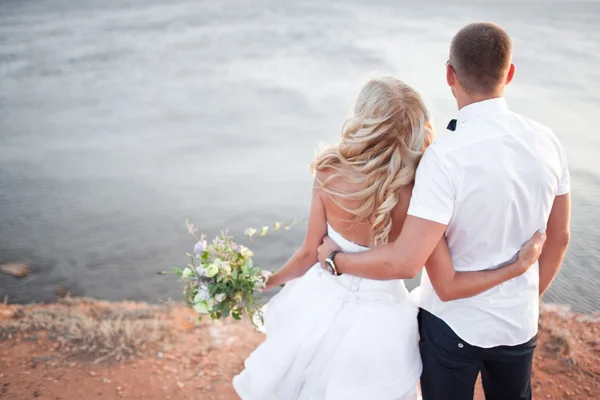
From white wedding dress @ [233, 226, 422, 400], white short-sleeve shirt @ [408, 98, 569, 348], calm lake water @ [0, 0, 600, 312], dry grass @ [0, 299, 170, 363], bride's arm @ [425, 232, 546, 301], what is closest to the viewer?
white short-sleeve shirt @ [408, 98, 569, 348]

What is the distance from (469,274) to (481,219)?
24 cm

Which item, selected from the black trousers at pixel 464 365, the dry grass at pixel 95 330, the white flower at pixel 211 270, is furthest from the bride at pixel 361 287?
the dry grass at pixel 95 330

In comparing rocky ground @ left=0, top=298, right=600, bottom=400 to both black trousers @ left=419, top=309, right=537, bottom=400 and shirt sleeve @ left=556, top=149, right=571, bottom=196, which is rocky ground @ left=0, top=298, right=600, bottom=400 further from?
shirt sleeve @ left=556, top=149, right=571, bottom=196

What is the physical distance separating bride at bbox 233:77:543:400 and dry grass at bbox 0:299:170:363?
1.69 meters

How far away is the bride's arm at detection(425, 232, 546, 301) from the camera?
6.64 feet

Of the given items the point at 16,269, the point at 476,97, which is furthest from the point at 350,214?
the point at 16,269

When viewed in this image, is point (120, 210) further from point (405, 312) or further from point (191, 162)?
point (405, 312)

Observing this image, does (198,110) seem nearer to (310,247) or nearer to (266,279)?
(266,279)

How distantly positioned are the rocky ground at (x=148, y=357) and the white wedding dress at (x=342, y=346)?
1.31 m

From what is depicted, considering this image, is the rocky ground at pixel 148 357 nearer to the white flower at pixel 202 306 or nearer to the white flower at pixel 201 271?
the white flower at pixel 202 306

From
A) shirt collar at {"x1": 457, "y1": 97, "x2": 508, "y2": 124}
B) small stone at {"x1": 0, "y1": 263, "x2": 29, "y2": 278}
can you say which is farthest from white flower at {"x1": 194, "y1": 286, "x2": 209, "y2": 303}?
small stone at {"x1": 0, "y1": 263, "x2": 29, "y2": 278}

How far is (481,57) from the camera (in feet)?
6.34

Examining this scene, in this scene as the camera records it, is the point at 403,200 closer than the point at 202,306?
Yes

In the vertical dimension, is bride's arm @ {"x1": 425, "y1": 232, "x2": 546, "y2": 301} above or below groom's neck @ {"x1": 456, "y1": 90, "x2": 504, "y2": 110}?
below
